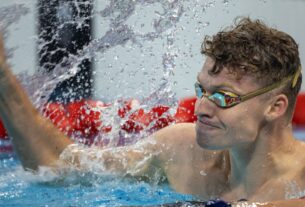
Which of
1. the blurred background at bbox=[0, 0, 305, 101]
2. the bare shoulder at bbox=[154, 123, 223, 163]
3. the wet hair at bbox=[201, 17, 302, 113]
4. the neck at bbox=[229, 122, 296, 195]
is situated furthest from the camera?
the blurred background at bbox=[0, 0, 305, 101]

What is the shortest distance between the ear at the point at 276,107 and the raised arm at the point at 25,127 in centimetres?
68

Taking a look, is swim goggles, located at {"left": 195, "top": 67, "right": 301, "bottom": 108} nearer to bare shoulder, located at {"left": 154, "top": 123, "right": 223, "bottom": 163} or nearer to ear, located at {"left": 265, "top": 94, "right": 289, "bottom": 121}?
ear, located at {"left": 265, "top": 94, "right": 289, "bottom": 121}

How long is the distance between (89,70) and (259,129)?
3.00 metres

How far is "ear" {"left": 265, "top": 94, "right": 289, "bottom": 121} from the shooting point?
179 centimetres

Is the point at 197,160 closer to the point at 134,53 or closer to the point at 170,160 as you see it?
the point at 170,160

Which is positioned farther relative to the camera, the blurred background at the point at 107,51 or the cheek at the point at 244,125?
the blurred background at the point at 107,51

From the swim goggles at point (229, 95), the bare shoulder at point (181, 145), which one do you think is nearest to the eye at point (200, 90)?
the swim goggles at point (229, 95)

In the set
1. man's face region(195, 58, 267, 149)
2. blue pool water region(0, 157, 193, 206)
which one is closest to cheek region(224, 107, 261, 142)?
man's face region(195, 58, 267, 149)

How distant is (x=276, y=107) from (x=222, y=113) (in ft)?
0.55

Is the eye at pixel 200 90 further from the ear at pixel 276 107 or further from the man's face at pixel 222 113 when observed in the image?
the ear at pixel 276 107

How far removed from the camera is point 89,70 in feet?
15.5

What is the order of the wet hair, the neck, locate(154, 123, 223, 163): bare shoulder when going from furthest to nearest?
locate(154, 123, 223, 163): bare shoulder < the neck < the wet hair

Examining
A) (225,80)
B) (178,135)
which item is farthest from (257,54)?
(178,135)

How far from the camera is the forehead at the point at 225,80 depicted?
1733 millimetres
